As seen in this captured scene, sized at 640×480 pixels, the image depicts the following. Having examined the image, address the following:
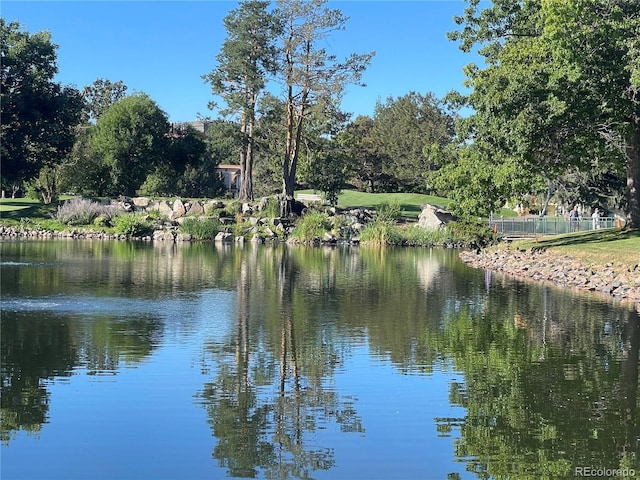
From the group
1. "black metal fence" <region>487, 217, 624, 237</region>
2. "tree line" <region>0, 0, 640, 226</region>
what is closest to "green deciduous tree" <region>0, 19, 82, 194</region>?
"tree line" <region>0, 0, 640, 226</region>

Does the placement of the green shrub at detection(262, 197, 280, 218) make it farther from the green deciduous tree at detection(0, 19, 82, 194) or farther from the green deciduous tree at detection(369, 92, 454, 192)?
the green deciduous tree at detection(369, 92, 454, 192)

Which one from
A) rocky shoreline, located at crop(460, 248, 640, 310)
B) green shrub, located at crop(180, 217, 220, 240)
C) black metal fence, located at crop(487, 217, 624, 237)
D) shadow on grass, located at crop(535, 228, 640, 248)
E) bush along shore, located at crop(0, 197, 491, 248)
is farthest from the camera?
green shrub, located at crop(180, 217, 220, 240)

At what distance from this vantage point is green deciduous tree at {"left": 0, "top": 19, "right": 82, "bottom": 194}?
57.9 metres

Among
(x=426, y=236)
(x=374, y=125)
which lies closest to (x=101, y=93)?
(x=374, y=125)

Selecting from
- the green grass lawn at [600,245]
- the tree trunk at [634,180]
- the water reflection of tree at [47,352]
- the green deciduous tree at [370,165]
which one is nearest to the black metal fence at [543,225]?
the green grass lawn at [600,245]

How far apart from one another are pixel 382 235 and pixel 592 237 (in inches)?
672

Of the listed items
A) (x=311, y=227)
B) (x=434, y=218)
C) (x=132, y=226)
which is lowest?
(x=132, y=226)

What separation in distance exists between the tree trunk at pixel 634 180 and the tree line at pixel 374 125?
57 mm

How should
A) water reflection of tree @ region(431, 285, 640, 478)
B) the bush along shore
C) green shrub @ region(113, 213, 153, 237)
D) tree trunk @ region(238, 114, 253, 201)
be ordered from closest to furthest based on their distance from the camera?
water reflection of tree @ region(431, 285, 640, 478), the bush along shore, green shrub @ region(113, 213, 153, 237), tree trunk @ region(238, 114, 253, 201)

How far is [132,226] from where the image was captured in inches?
2078

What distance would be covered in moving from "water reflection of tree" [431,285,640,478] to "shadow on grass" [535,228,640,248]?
13676 mm

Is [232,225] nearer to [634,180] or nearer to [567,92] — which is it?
[634,180]

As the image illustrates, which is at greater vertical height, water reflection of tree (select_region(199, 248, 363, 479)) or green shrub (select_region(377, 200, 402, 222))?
green shrub (select_region(377, 200, 402, 222))

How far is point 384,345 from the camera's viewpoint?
47.7 ft
